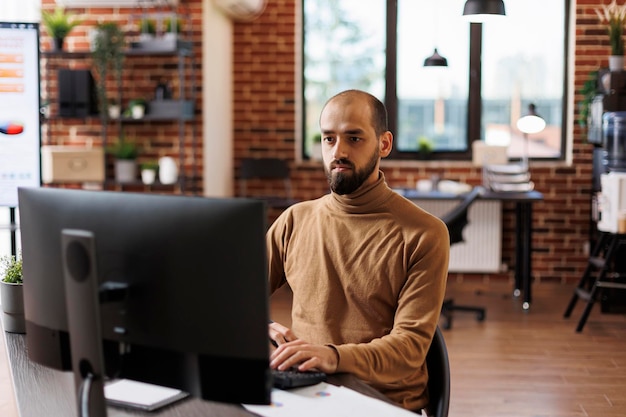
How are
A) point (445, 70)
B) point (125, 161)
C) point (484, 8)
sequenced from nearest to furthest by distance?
1. point (484, 8)
2. point (125, 161)
3. point (445, 70)

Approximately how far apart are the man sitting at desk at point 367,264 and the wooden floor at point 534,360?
196 cm

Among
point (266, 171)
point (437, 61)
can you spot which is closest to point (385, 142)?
point (437, 61)

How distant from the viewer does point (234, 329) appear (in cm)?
146

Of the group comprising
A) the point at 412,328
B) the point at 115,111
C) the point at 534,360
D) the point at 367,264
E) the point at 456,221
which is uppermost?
the point at 115,111

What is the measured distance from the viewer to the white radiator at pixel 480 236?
23.6 feet

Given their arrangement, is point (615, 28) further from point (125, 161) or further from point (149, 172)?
point (125, 161)

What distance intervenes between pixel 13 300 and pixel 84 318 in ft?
3.00

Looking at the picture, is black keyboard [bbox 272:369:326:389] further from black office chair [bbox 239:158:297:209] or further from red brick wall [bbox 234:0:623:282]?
red brick wall [bbox 234:0:623:282]

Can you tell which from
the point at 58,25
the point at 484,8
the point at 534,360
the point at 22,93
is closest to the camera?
the point at 22,93

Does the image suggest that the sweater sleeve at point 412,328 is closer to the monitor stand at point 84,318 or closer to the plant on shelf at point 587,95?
the monitor stand at point 84,318

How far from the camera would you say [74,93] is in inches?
245

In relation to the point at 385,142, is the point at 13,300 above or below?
below

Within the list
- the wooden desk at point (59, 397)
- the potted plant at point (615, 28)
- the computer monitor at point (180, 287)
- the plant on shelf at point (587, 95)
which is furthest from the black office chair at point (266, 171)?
the computer monitor at point (180, 287)

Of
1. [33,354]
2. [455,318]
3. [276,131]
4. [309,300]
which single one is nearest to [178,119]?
[276,131]
